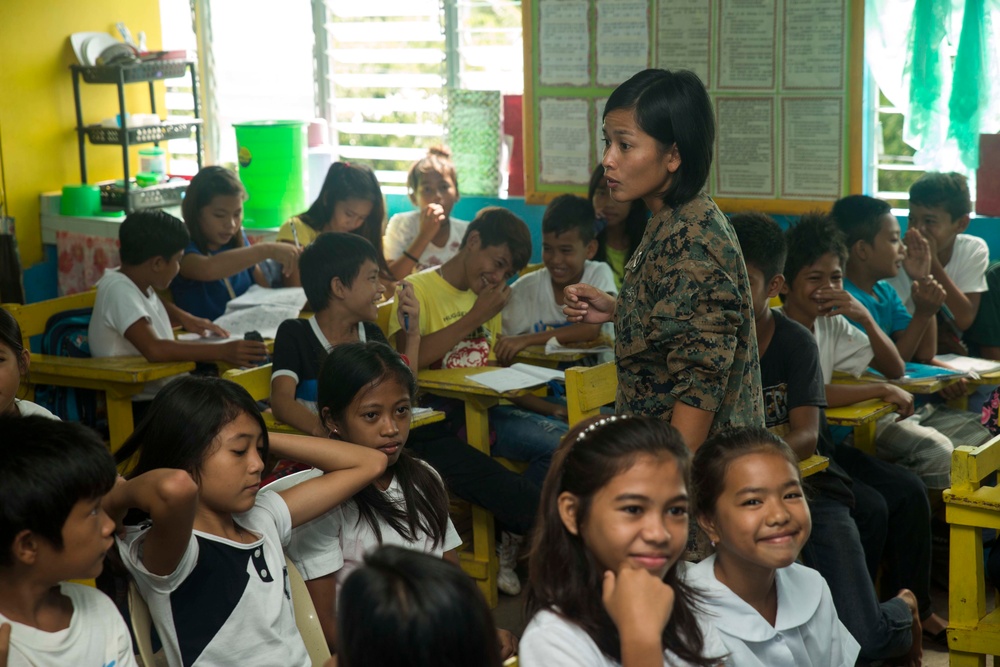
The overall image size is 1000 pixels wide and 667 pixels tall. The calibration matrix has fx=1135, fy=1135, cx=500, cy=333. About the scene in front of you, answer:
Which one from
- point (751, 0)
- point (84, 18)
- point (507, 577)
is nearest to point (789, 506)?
point (507, 577)

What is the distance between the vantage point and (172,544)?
1.76 meters

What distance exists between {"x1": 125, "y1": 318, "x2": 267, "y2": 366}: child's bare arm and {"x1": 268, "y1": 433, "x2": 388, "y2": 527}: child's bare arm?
4.62 feet

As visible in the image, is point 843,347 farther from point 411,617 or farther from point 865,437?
point 411,617

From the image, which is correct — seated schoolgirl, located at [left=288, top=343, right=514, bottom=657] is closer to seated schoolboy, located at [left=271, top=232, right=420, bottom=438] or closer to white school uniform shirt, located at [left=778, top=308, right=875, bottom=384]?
seated schoolboy, located at [left=271, top=232, right=420, bottom=438]

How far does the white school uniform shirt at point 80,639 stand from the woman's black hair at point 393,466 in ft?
2.06

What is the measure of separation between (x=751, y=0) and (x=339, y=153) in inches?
91.9

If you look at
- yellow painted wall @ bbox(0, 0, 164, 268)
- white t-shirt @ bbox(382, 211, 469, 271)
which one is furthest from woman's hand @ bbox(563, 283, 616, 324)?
yellow painted wall @ bbox(0, 0, 164, 268)

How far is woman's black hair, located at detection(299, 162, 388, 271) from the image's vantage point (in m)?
4.43

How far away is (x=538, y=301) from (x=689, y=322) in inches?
83.5

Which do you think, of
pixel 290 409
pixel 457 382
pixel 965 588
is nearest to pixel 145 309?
pixel 290 409

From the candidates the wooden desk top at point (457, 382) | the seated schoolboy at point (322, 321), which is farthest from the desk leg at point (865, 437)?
the seated schoolboy at point (322, 321)

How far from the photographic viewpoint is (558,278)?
4004 millimetres

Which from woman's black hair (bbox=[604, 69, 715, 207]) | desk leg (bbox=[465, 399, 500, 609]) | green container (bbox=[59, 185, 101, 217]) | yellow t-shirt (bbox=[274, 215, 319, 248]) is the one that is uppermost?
woman's black hair (bbox=[604, 69, 715, 207])

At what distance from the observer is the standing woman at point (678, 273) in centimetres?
195
